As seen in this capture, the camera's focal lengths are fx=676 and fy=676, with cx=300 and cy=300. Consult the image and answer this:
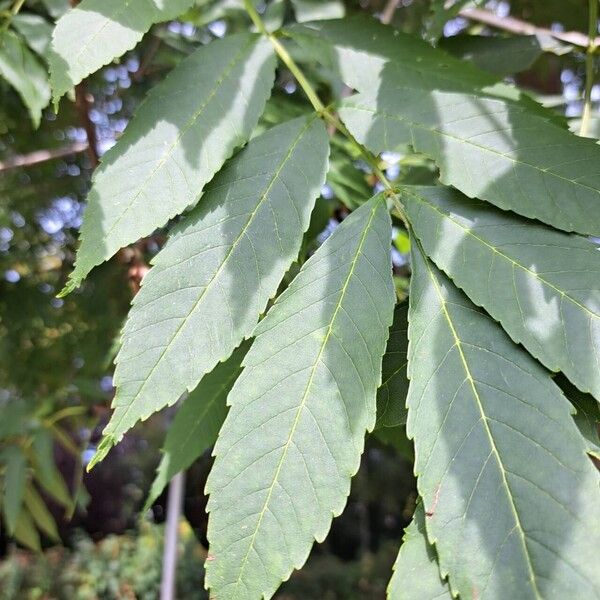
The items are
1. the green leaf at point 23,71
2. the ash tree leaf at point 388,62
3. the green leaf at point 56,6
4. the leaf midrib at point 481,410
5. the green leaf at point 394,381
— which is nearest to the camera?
the leaf midrib at point 481,410

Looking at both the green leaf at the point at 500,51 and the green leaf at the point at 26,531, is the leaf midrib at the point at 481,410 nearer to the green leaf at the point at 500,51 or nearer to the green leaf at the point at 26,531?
the green leaf at the point at 500,51

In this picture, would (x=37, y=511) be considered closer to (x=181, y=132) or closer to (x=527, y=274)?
(x=181, y=132)

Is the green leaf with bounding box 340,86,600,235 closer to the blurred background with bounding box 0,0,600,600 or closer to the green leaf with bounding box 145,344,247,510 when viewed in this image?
the blurred background with bounding box 0,0,600,600

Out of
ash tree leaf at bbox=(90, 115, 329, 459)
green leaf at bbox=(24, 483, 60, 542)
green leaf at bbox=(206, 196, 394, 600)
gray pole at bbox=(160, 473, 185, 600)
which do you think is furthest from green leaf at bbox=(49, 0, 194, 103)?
green leaf at bbox=(24, 483, 60, 542)

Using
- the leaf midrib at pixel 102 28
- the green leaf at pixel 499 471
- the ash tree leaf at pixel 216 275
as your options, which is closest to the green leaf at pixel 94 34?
the leaf midrib at pixel 102 28

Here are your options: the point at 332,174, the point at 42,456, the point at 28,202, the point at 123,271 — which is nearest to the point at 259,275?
the point at 332,174

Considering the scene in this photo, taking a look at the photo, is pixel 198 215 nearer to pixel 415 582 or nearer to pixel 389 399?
pixel 389 399
